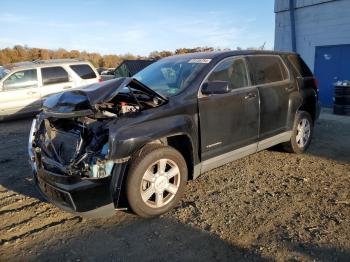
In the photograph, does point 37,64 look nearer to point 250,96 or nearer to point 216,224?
point 250,96

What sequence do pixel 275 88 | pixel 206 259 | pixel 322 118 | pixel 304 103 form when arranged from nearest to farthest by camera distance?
pixel 206 259, pixel 275 88, pixel 304 103, pixel 322 118

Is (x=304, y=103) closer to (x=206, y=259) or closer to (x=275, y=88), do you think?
(x=275, y=88)

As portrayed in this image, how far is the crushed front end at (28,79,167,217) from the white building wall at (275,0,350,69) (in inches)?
391

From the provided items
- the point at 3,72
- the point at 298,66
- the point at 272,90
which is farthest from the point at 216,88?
the point at 3,72

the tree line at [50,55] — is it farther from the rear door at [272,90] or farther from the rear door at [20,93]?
the rear door at [272,90]

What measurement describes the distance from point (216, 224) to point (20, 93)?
880cm

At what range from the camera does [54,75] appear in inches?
450

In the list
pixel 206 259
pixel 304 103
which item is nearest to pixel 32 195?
pixel 206 259

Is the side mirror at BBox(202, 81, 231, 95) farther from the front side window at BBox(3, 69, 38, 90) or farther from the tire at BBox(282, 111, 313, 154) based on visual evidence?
the front side window at BBox(3, 69, 38, 90)

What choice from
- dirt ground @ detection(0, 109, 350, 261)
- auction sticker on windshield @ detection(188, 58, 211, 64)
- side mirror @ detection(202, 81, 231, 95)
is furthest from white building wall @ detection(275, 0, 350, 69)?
side mirror @ detection(202, 81, 231, 95)

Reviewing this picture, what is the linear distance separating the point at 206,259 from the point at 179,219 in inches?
32.6

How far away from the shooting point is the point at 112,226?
389cm

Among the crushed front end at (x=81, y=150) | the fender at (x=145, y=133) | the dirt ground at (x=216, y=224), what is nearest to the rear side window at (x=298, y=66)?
the dirt ground at (x=216, y=224)

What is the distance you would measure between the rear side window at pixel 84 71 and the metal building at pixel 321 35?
7.49 meters
